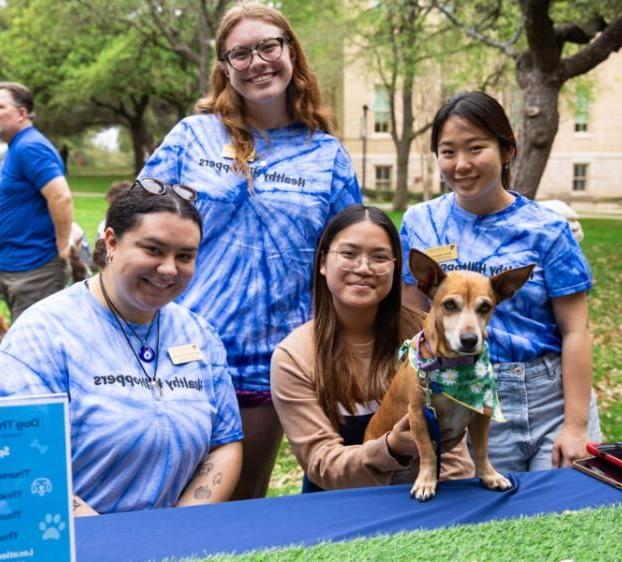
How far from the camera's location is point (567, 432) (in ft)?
8.57

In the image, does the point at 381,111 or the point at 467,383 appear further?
the point at 381,111

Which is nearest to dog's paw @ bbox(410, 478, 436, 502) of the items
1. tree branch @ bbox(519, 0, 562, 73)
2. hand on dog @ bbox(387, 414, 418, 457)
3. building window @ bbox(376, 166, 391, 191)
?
hand on dog @ bbox(387, 414, 418, 457)

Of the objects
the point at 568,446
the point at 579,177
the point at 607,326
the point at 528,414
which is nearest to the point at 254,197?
the point at 528,414

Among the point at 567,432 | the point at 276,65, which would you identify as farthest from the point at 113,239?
the point at 567,432

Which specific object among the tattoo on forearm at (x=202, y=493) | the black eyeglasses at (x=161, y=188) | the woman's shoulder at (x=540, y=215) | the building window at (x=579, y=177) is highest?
the building window at (x=579, y=177)

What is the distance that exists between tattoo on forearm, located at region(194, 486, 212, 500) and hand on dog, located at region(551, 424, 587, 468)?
1222 millimetres

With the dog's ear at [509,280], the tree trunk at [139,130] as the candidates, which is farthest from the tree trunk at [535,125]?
the tree trunk at [139,130]

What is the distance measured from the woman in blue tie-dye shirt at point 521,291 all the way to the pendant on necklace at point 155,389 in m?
1.08

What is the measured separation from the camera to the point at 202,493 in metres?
2.40

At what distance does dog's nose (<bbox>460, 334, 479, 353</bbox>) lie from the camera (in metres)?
2.08

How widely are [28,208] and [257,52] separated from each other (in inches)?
128

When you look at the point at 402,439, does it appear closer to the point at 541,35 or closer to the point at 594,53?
the point at 541,35

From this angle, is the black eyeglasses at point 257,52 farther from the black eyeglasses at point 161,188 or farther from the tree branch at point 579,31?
the tree branch at point 579,31

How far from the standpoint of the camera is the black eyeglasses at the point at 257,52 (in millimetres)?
2893
